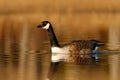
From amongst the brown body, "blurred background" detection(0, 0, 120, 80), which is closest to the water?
"blurred background" detection(0, 0, 120, 80)

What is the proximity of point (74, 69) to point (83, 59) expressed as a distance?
1995mm

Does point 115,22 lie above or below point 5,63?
below

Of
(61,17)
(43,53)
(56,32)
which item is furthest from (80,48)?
(61,17)

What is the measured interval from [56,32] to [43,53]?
614cm

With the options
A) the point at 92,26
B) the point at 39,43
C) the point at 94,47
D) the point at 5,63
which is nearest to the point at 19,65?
the point at 5,63

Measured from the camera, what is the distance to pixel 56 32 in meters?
24.4

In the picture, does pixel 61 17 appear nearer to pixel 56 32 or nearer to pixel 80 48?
pixel 56 32

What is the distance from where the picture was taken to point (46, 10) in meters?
30.3

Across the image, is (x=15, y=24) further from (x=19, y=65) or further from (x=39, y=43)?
(x=19, y=65)

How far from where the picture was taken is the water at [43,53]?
14.5 m

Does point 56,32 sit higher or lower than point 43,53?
lower

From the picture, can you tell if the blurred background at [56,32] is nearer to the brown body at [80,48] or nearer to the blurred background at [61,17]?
the blurred background at [61,17]

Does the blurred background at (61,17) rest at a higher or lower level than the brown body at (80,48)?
lower

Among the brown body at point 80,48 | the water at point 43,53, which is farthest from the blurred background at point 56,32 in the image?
the brown body at point 80,48
